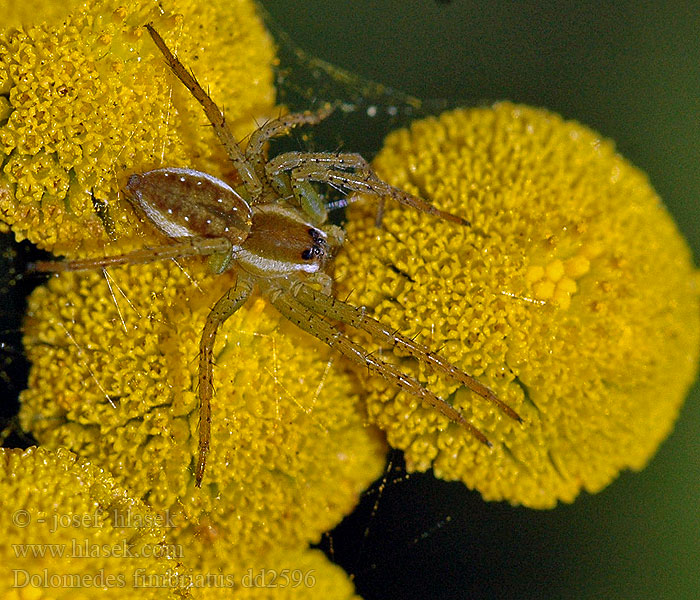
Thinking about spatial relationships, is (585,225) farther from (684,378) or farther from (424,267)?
(684,378)

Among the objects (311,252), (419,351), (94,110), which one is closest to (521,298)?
(419,351)

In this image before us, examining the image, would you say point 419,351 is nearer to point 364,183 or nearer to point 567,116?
point 364,183

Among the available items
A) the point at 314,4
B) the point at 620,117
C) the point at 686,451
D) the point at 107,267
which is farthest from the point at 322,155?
the point at 686,451

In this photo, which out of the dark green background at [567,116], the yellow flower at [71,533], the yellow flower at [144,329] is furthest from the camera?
the dark green background at [567,116]

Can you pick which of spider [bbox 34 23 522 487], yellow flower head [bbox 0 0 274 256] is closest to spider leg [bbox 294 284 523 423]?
spider [bbox 34 23 522 487]

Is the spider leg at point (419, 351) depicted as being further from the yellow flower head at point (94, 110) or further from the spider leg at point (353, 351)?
the yellow flower head at point (94, 110)

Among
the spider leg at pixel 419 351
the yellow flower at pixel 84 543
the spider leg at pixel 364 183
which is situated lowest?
the yellow flower at pixel 84 543

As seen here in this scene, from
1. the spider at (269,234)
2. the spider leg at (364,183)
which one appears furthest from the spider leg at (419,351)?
the spider leg at (364,183)

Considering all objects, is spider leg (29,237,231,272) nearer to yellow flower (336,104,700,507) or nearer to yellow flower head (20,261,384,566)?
yellow flower head (20,261,384,566)
